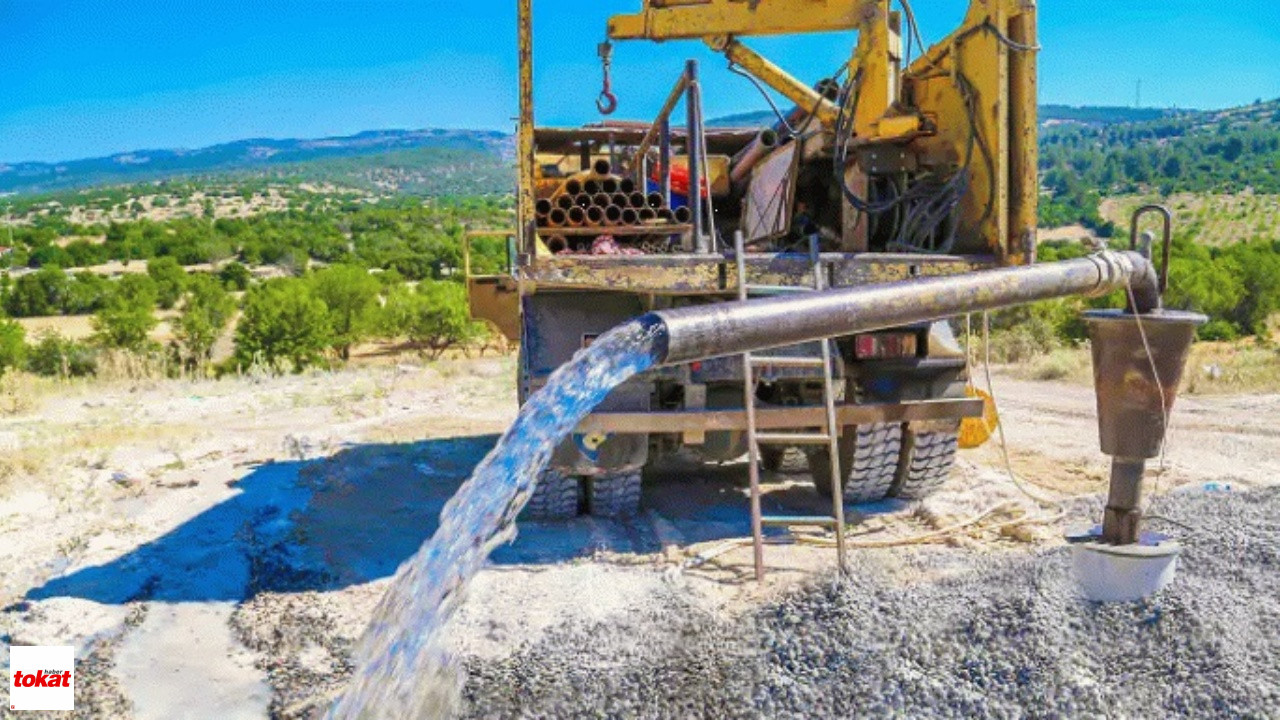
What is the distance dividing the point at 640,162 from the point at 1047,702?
493cm

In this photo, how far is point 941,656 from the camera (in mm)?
3578

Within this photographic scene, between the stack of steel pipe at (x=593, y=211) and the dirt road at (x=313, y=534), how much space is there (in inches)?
62.3

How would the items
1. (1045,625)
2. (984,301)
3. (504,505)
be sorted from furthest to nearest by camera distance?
(1045,625) → (504,505) → (984,301)

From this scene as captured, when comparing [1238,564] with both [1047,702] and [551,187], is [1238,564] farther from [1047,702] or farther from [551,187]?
[551,187]

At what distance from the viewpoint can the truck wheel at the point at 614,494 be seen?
6309 millimetres

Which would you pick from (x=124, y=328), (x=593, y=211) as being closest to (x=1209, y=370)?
(x=593, y=211)

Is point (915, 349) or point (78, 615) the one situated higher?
point (915, 349)

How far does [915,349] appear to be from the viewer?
6.07m

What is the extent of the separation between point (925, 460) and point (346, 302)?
20.3m

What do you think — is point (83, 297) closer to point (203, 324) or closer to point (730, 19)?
point (203, 324)

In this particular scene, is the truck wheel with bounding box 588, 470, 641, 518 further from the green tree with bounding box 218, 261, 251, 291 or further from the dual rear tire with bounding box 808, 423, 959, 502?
the green tree with bounding box 218, 261, 251, 291

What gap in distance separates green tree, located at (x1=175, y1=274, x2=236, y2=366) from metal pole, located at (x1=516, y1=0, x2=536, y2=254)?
549 inches

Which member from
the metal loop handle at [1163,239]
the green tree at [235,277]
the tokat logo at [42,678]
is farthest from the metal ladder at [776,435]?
the green tree at [235,277]

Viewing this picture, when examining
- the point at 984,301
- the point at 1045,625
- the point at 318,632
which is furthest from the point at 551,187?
the point at 984,301
